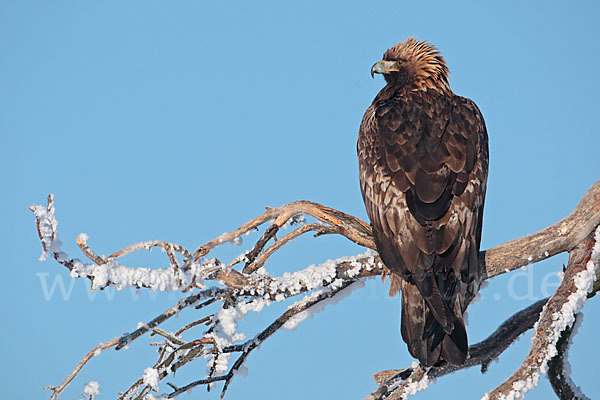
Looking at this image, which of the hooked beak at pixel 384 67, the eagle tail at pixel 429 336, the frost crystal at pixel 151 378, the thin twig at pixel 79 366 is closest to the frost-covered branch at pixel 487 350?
the eagle tail at pixel 429 336

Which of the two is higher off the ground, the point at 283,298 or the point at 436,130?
the point at 436,130

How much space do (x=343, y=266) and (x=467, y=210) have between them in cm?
119

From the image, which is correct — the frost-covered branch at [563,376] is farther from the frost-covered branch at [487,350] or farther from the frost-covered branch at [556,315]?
the frost-covered branch at [556,315]

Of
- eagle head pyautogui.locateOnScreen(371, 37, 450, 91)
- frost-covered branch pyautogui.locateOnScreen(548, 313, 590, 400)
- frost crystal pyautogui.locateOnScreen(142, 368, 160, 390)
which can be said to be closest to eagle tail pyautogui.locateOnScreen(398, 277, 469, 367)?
frost-covered branch pyautogui.locateOnScreen(548, 313, 590, 400)

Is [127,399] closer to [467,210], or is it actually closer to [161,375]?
[161,375]

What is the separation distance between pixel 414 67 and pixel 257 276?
3.43 meters

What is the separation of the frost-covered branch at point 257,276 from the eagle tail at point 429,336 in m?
0.64

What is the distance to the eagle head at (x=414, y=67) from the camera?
730 cm

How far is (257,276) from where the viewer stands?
5.54 metres

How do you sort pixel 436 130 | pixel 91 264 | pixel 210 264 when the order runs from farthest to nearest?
pixel 436 130 → pixel 210 264 → pixel 91 264

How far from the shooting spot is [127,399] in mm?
5617

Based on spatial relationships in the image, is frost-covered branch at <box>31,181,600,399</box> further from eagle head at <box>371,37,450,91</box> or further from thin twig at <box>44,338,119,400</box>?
eagle head at <box>371,37,450,91</box>

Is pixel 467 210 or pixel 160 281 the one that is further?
pixel 467 210

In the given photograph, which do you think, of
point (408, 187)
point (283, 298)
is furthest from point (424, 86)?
point (283, 298)
